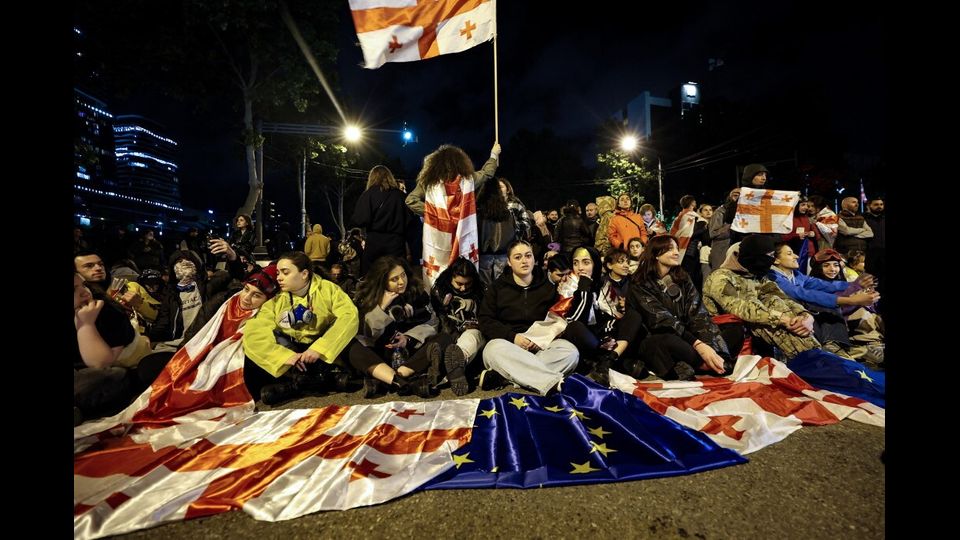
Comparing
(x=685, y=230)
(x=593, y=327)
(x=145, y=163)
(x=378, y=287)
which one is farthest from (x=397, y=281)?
(x=145, y=163)

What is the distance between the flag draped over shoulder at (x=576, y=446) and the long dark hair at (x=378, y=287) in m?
1.65

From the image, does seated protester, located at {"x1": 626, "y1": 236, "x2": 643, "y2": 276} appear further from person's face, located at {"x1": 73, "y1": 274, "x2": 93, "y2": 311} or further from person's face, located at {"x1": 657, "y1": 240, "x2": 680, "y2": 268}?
person's face, located at {"x1": 73, "y1": 274, "x2": 93, "y2": 311}

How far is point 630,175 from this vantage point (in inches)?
1134

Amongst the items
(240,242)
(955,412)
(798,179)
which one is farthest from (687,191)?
(955,412)

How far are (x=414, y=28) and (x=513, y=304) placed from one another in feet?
13.9

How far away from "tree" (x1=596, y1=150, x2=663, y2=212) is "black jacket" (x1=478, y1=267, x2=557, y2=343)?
2520cm

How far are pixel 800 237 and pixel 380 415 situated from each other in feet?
22.3

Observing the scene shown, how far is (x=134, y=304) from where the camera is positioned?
16.4ft

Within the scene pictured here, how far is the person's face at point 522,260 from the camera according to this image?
420 centimetres

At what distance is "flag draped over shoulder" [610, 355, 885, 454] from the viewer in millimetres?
2641

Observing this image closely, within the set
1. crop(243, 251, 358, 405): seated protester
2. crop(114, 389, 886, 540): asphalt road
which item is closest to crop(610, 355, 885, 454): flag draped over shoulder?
crop(114, 389, 886, 540): asphalt road

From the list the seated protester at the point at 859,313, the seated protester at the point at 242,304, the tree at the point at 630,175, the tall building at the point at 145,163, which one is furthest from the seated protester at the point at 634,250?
the tall building at the point at 145,163

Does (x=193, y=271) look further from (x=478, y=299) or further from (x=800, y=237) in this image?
(x=800, y=237)

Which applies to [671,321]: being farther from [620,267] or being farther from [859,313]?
[859,313]
